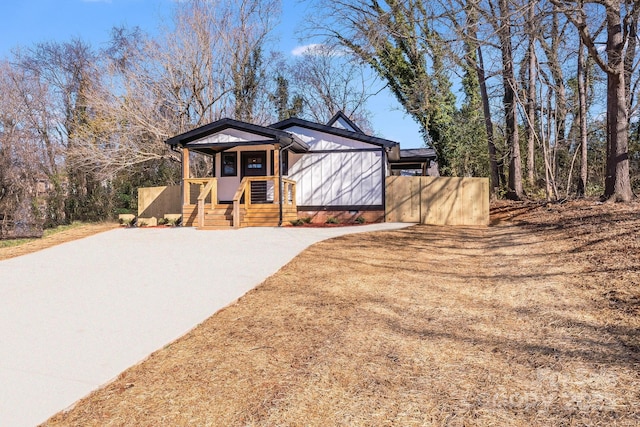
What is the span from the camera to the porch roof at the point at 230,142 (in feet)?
43.4

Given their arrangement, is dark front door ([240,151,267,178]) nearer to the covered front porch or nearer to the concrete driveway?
the covered front porch

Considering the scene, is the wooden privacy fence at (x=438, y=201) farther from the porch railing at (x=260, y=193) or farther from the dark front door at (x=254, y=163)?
the dark front door at (x=254, y=163)

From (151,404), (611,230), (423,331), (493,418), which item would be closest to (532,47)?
(611,230)

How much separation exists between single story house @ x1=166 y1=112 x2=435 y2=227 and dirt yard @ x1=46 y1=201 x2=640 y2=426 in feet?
26.0

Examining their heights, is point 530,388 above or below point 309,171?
below

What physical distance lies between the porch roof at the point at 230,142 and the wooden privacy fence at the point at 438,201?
4.09 metres

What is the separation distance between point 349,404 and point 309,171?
43.0ft

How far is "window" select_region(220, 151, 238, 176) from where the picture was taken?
51.7 ft

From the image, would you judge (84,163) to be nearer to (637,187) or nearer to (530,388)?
(530,388)

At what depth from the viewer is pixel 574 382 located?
9.19ft

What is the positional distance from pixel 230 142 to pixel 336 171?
393cm

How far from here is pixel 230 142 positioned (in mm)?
13680

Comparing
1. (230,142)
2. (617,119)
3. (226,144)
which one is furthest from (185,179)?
(617,119)

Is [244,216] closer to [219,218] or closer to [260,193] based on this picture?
[219,218]
